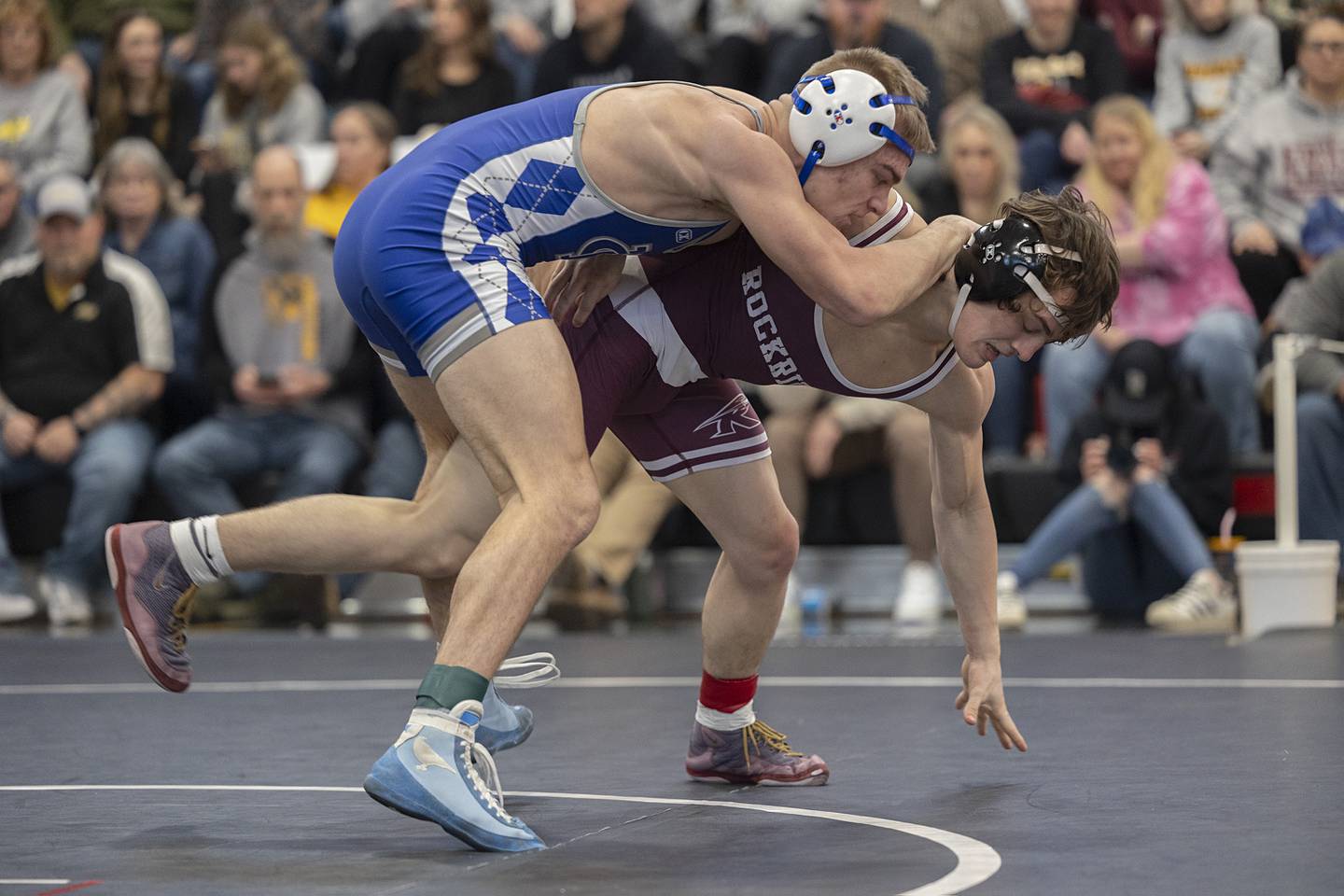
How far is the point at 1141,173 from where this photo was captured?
771 centimetres

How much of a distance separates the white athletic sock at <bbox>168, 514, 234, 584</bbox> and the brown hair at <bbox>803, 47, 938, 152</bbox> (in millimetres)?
1433

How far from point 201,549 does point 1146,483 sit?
170 inches

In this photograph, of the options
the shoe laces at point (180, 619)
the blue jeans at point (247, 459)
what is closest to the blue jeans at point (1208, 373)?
the blue jeans at point (247, 459)

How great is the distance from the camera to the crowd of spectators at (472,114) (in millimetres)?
7637

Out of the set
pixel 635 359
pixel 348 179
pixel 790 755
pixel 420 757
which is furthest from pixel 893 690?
pixel 348 179

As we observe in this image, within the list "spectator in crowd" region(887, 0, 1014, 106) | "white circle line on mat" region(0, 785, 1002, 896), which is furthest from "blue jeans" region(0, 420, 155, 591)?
"white circle line on mat" region(0, 785, 1002, 896)

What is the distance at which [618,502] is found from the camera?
776cm

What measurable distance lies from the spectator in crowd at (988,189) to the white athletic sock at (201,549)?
446 centimetres

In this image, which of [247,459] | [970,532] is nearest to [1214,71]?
[247,459]

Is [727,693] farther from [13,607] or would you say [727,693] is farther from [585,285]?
[13,607]

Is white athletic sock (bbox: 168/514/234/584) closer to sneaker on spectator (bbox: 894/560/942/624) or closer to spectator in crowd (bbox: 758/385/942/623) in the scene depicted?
spectator in crowd (bbox: 758/385/942/623)

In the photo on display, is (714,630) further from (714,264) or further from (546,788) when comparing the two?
(714,264)

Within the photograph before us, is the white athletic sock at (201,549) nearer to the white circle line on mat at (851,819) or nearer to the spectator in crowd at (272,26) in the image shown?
the white circle line on mat at (851,819)

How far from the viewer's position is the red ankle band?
402 centimetres
